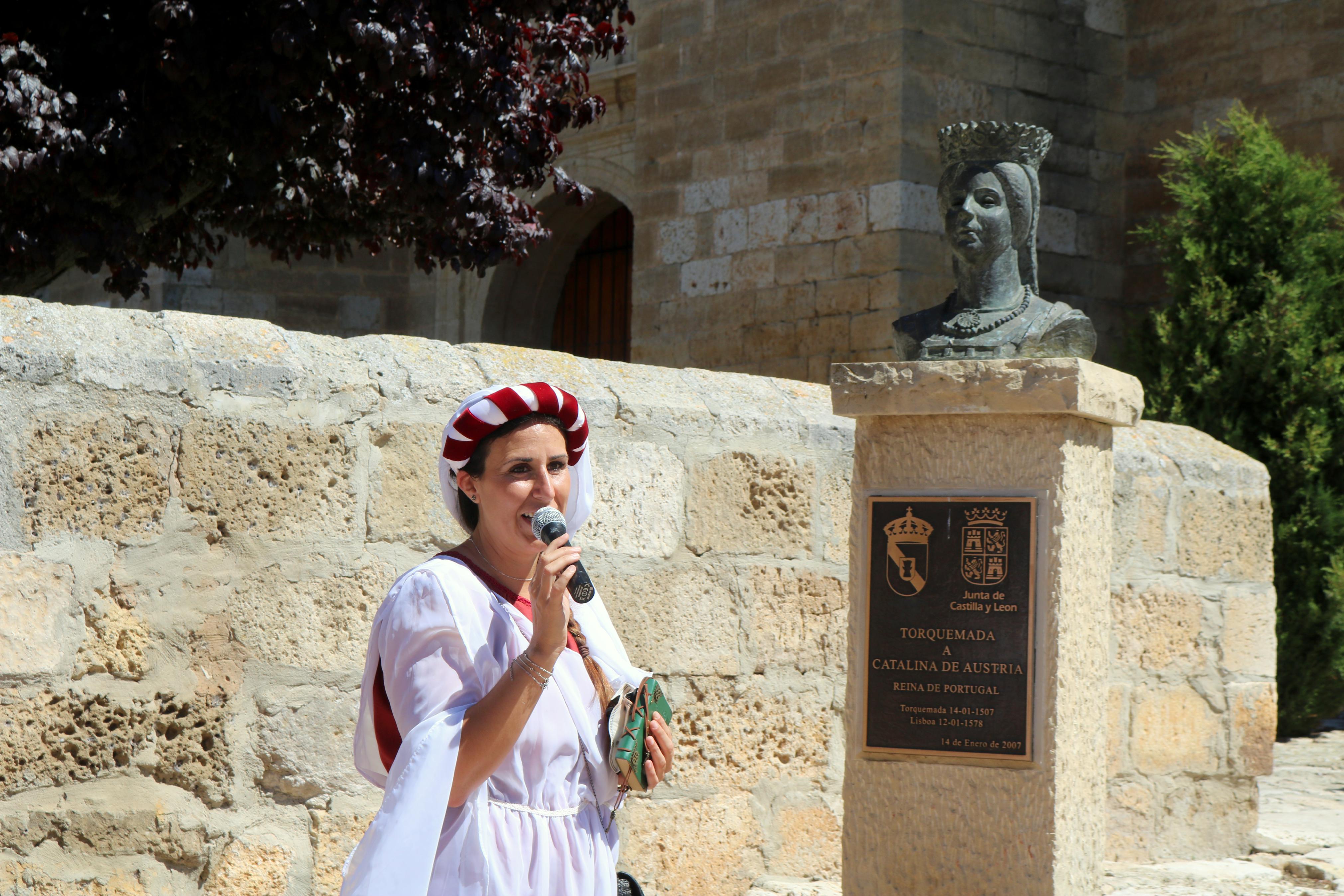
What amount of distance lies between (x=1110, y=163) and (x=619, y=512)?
6851 millimetres

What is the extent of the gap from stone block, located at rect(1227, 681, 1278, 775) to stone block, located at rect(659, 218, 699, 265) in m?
5.33

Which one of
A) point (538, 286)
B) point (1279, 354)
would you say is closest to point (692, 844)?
point (1279, 354)

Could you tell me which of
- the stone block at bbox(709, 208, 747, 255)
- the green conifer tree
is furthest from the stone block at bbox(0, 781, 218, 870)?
the stone block at bbox(709, 208, 747, 255)

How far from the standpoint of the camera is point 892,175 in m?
8.55

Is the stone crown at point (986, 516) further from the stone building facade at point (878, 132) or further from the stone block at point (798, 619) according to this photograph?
the stone building facade at point (878, 132)

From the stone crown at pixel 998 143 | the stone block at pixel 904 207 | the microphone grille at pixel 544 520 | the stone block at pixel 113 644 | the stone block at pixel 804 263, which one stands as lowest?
the stone block at pixel 113 644

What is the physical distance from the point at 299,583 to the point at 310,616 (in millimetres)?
79

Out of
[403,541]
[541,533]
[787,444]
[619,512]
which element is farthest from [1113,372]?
[541,533]

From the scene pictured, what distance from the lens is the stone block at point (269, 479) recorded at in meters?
3.14

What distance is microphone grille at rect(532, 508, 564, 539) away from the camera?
189 cm

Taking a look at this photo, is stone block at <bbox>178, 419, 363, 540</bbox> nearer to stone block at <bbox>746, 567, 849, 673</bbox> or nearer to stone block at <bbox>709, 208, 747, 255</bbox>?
stone block at <bbox>746, 567, 849, 673</bbox>

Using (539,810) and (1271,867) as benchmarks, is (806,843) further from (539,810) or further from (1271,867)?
(539,810)

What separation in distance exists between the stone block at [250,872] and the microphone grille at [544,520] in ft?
5.36

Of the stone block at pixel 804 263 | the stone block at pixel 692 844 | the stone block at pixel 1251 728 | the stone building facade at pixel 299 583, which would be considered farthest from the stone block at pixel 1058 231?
the stone block at pixel 692 844
